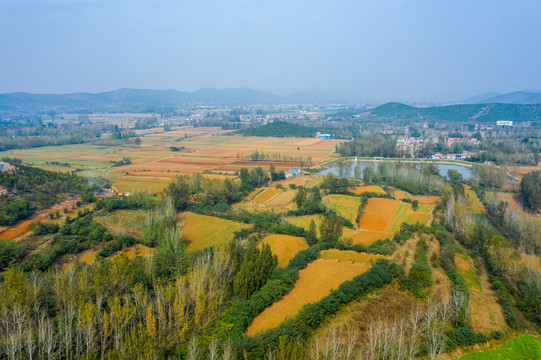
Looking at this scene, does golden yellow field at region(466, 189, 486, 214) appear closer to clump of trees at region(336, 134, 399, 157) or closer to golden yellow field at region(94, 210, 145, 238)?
clump of trees at region(336, 134, 399, 157)

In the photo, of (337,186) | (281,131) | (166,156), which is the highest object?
(281,131)

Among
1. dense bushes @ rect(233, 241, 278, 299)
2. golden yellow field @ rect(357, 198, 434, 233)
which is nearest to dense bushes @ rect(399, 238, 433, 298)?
dense bushes @ rect(233, 241, 278, 299)

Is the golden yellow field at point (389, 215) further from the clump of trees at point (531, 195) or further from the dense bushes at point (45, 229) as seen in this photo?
the dense bushes at point (45, 229)

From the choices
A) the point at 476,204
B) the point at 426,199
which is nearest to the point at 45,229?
the point at 426,199

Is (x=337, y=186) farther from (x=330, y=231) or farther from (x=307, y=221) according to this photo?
(x=330, y=231)

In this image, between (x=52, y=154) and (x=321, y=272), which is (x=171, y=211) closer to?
(x=321, y=272)

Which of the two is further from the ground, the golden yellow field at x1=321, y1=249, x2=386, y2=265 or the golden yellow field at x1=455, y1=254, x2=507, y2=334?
the golden yellow field at x1=321, y1=249, x2=386, y2=265
